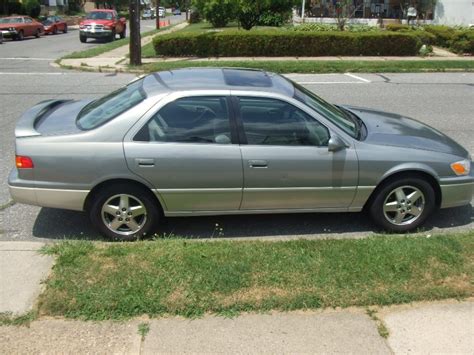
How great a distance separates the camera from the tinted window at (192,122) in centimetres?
412

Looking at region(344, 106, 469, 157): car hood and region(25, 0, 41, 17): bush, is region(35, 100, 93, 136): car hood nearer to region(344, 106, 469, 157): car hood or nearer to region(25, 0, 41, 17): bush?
region(344, 106, 469, 157): car hood

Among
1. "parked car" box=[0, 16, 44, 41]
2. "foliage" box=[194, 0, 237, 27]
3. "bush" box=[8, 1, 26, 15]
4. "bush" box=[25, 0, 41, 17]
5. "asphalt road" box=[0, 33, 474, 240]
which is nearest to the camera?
"asphalt road" box=[0, 33, 474, 240]

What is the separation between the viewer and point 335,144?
13.7ft

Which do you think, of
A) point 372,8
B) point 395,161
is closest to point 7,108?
point 395,161

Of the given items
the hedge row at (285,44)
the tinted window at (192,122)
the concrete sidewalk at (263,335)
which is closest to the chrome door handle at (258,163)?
the tinted window at (192,122)

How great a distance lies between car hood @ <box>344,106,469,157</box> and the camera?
4.45 m

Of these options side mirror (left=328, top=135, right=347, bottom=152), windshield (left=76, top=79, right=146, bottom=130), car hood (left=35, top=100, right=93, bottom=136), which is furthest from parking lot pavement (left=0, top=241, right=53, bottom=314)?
side mirror (left=328, top=135, right=347, bottom=152)

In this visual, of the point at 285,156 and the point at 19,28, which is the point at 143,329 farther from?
the point at 19,28

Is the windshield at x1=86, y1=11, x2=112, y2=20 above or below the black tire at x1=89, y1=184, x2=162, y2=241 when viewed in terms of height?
above

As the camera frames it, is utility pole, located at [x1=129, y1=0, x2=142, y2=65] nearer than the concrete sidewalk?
No

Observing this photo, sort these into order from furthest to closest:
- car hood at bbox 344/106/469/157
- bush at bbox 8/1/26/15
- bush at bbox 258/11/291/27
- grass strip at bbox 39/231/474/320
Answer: bush at bbox 8/1/26/15
bush at bbox 258/11/291/27
car hood at bbox 344/106/469/157
grass strip at bbox 39/231/474/320

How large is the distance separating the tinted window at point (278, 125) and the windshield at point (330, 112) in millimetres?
166

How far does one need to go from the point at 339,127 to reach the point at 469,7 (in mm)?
31936

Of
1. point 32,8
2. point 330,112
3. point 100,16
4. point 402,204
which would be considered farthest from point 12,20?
point 402,204
